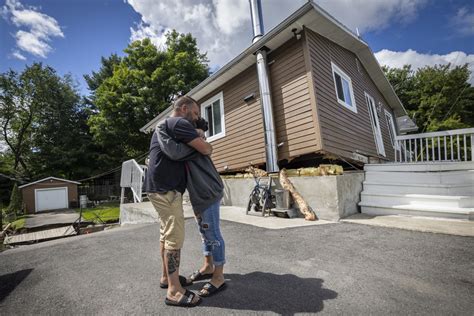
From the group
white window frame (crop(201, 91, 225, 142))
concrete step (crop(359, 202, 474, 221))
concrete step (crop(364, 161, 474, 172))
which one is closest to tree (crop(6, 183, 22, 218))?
white window frame (crop(201, 91, 225, 142))

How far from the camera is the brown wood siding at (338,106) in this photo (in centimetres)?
537

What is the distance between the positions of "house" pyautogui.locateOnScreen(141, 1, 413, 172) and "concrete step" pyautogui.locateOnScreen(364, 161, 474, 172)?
34.7 inches

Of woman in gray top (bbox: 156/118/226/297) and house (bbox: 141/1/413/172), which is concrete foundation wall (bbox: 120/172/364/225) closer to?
house (bbox: 141/1/413/172)

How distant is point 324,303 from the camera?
1607 mm

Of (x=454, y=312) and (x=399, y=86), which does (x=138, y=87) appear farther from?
(x=399, y=86)

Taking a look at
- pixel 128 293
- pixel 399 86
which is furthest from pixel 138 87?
pixel 399 86

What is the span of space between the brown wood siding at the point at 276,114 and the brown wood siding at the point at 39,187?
72.5ft

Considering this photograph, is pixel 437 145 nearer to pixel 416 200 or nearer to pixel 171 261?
pixel 416 200

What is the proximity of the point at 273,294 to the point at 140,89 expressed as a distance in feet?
64.4

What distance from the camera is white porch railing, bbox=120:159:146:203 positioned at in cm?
872

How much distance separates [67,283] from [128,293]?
788 millimetres

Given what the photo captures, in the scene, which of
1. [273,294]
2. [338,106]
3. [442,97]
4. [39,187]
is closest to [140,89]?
[39,187]

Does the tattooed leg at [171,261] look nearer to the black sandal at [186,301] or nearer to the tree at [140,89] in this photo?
the black sandal at [186,301]

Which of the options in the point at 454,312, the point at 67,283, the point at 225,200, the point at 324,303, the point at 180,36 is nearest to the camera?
the point at 454,312
